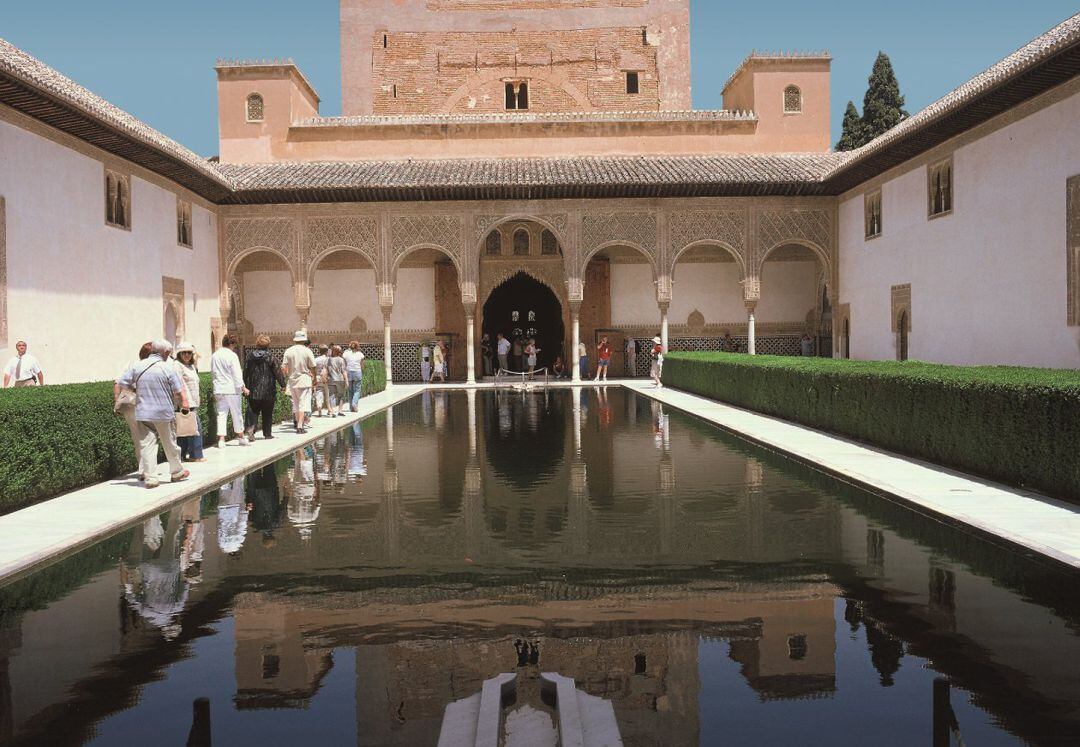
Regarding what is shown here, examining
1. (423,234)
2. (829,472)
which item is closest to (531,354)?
(423,234)

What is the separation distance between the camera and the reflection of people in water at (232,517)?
5734 mm

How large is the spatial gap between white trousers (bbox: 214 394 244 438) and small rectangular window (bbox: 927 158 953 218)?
12.1 metres

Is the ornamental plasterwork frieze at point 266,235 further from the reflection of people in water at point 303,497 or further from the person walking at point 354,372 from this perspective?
the reflection of people in water at point 303,497

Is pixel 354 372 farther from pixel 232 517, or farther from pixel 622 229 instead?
pixel 232 517

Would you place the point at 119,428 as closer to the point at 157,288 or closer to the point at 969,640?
the point at 969,640

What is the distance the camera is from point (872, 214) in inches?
848

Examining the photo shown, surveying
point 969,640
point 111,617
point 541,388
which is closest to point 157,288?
point 541,388

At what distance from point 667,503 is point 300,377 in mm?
→ 7217

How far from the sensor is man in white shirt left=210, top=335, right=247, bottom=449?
35.2ft

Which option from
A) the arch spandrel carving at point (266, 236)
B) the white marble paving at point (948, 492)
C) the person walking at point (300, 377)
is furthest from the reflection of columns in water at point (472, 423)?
the arch spandrel carving at point (266, 236)

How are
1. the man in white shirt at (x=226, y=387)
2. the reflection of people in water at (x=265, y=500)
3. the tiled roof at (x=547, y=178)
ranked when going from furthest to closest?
the tiled roof at (x=547, y=178) < the man in white shirt at (x=226, y=387) < the reflection of people in water at (x=265, y=500)

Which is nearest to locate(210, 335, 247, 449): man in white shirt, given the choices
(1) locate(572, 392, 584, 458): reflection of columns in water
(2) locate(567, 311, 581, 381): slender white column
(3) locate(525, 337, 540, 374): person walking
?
(1) locate(572, 392, 584, 458): reflection of columns in water

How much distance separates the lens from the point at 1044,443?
690 centimetres

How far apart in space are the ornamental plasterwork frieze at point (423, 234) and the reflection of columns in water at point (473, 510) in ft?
50.2
